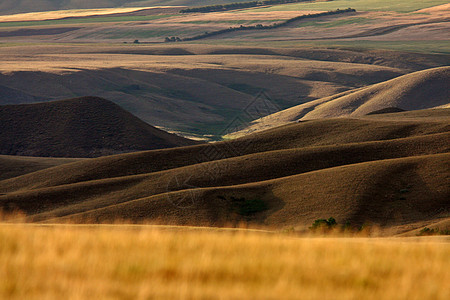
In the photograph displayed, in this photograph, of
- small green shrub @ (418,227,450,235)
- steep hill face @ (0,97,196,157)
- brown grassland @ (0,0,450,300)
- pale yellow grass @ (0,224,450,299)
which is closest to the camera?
pale yellow grass @ (0,224,450,299)

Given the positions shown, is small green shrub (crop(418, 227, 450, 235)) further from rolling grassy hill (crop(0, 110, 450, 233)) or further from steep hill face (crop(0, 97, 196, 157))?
steep hill face (crop(0, 97, 196, 157))

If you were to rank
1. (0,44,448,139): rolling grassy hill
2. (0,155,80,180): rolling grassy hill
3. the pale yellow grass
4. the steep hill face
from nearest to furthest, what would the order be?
the pale yellow grass, (0,155,80,180): rolling grassy hill, the steep hill face, (0,44,448,139): rolling grassy hill

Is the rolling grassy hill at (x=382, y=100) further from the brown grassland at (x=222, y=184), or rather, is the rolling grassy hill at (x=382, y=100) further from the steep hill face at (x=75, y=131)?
the steep hill face at (x=75, y=131)

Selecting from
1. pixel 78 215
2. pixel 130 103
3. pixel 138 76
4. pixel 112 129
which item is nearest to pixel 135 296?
pixel 78 215

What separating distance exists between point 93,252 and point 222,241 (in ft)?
6.90

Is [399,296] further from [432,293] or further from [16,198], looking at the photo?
[16,198]

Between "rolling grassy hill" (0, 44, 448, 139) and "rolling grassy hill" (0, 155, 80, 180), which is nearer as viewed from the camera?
"rolling grassy hill" (0, 155, 80, 180)

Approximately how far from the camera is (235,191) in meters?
44.6

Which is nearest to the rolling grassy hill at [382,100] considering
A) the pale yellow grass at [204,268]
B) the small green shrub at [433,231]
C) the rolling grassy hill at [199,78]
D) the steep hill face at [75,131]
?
the rolling grassy hill at [199,78]

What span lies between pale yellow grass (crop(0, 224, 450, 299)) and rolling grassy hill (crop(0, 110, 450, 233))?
88.7 feet

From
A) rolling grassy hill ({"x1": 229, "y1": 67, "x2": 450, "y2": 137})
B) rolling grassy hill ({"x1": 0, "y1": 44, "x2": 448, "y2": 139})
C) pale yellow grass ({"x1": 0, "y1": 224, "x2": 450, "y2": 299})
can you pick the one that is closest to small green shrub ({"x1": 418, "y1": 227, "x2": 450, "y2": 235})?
pale yellow grass ({"x1": 0, "y1": 224, "x2": 450, "y2": 299})

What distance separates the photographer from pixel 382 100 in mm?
122875

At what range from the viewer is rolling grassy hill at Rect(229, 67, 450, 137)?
120312 millimetres

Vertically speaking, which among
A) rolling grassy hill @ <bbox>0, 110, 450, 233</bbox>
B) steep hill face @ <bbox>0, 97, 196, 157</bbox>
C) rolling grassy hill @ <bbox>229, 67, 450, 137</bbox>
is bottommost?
rolling grassy hill @ <bbox>229, 67, 450, 137</bbox>
